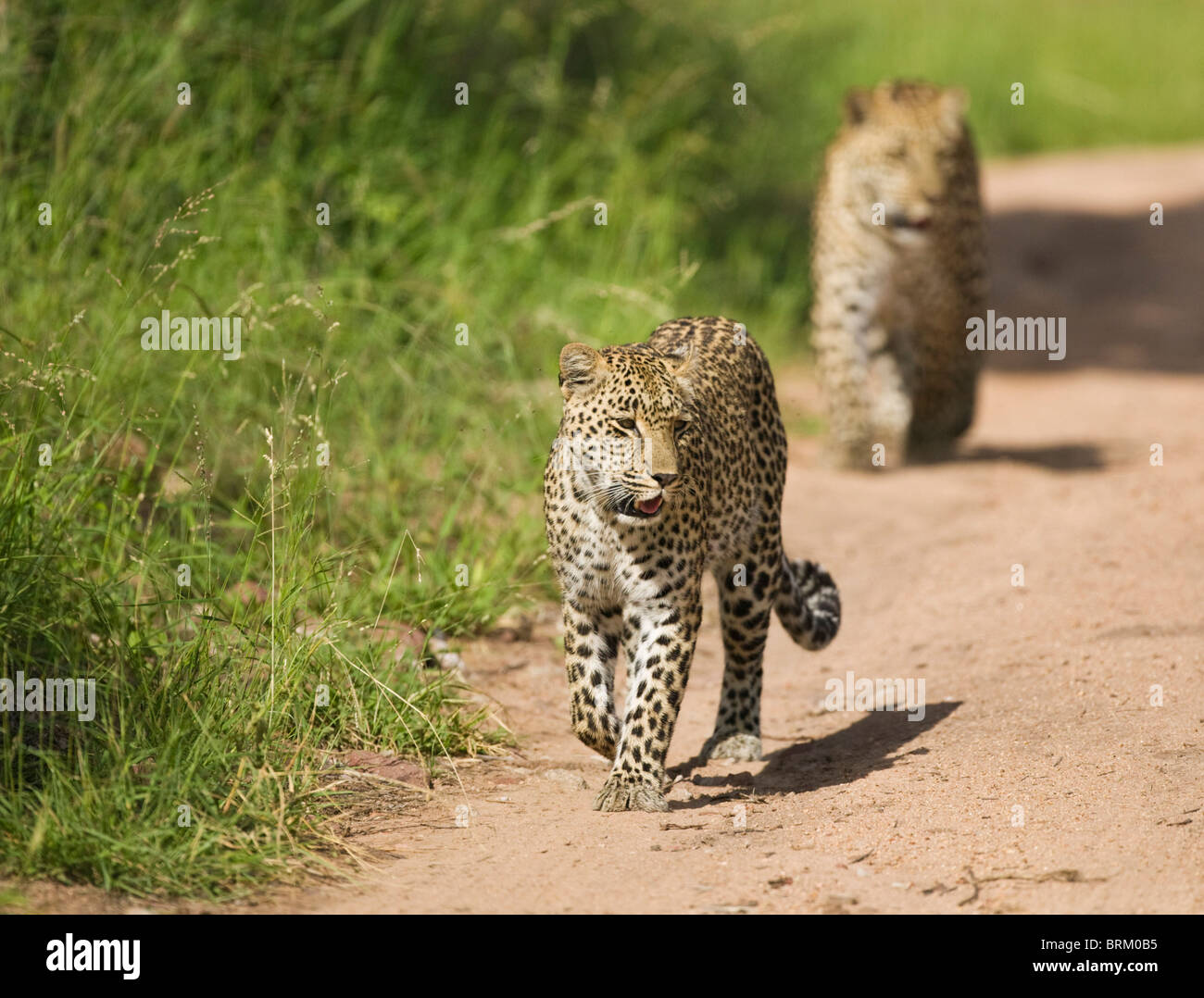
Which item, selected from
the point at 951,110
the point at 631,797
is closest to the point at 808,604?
the point at 631,797

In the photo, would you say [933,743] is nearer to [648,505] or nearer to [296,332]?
[648,505]

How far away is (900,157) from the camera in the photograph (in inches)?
405

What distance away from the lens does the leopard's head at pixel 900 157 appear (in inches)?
404

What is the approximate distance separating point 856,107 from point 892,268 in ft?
3.43

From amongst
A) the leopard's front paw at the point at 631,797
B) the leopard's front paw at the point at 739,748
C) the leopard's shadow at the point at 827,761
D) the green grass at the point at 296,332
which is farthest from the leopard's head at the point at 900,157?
the leopard's front paw at the point at 631,797

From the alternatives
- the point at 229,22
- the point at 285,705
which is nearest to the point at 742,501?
the point at 285,705

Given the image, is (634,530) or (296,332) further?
(296,332)

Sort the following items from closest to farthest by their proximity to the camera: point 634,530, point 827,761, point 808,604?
point 634,530
point 827,761
point 808,604

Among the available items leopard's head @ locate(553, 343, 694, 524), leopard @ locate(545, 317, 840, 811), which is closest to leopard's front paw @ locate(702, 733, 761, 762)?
leopard @ locate(545, 317, 840, 811)

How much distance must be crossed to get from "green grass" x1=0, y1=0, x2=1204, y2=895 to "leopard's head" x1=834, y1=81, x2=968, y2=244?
0.91 m

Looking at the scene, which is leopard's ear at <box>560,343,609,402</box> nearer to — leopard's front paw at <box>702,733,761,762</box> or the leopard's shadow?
the leopard's shadow

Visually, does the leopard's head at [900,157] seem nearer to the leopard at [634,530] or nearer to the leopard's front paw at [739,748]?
the leopard at [634,530]
